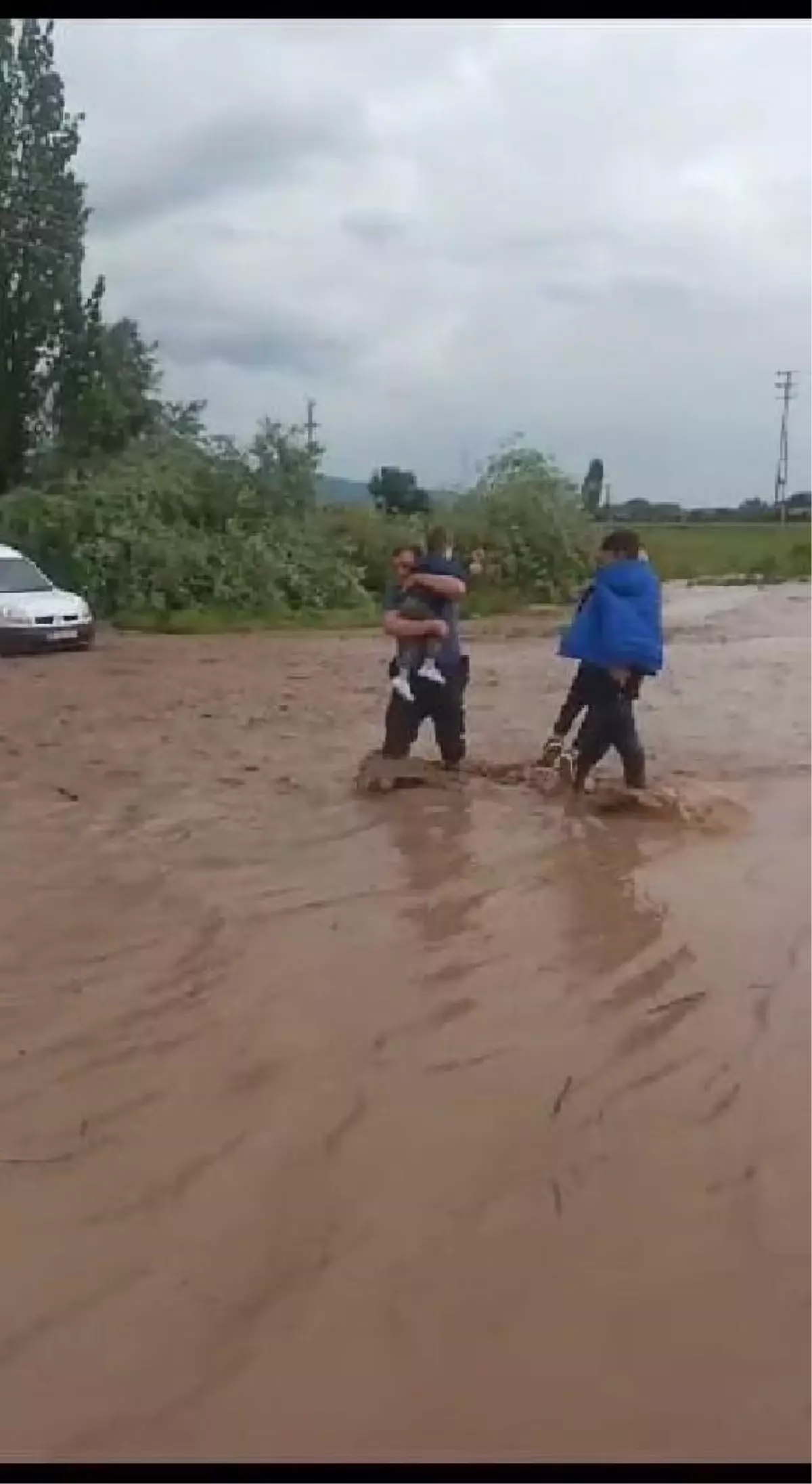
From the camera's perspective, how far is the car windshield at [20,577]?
21734 mm

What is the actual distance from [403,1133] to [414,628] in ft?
18.1

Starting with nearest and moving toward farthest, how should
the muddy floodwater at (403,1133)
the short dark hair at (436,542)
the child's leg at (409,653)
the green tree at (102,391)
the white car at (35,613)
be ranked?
the muddy floodwater at (403,1133) → the child's leg at (409,653) → the short dark hair at (436,542) → the white car at (35,613) → the green tree at (102,391)

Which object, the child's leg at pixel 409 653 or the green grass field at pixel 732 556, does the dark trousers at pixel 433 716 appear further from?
the green grass field at pixel 732 556

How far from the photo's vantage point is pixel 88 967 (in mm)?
6242

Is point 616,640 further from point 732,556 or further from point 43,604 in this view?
point 732,556

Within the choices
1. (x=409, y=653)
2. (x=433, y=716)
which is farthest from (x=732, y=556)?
(x=409, y=653)

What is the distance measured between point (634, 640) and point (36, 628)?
43.8ft

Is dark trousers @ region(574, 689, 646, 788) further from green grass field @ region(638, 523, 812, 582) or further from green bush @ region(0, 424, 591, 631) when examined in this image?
green grass field @ region(638, 523, 812, 582)

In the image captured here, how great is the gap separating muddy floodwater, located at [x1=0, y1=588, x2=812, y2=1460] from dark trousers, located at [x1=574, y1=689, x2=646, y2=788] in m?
0.47

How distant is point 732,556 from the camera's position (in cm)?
5156

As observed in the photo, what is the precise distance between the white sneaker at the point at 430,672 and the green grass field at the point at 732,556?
3498 cm

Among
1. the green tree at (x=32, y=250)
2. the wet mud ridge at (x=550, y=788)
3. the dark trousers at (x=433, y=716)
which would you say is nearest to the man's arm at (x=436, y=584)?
the dark trousers at (x=433, y=716)

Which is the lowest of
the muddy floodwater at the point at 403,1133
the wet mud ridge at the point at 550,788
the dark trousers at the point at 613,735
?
the muddy floodwater at the point at 403,1133

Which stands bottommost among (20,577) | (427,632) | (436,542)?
(427,632)
